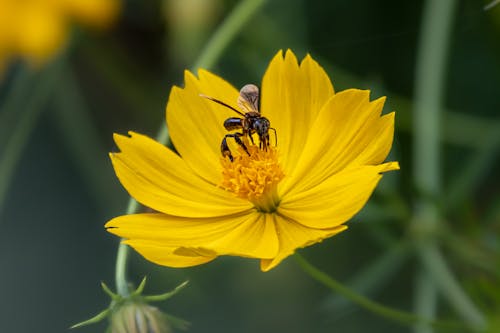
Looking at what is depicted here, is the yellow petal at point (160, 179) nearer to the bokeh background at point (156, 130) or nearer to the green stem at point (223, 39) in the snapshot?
the green stem at point (223, 39)

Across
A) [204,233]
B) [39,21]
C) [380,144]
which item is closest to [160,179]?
[204,233]

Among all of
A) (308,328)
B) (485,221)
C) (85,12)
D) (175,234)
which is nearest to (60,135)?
(85,12)

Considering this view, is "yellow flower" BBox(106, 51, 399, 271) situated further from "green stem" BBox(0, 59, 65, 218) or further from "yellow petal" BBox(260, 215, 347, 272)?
"green stem" BBox(0, 59, 65, 218)

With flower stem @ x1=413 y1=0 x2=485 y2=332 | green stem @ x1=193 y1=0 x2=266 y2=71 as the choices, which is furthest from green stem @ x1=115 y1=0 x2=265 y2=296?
flower stem @ x1=413 y1=0 x2=485 y2=332

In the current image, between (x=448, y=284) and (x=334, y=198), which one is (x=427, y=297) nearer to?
(x=448, y=284)

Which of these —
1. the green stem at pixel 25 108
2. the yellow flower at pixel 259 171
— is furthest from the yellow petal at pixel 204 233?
the green stem at pixel 25 108

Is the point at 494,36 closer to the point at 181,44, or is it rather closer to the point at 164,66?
the point at 181,44

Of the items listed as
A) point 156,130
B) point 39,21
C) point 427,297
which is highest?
point 39,21
